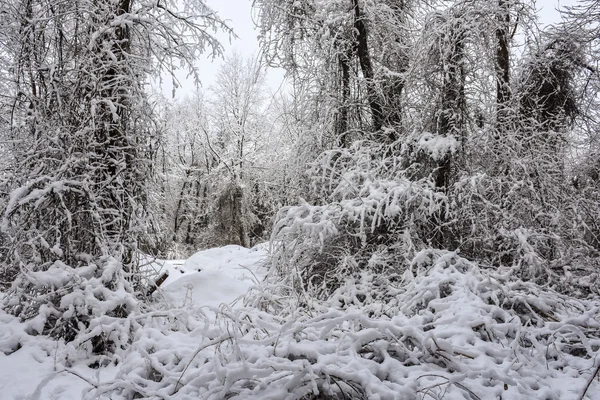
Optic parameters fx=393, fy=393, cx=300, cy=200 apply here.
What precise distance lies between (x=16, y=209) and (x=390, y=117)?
16.1 ft

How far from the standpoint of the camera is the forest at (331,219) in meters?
2.23

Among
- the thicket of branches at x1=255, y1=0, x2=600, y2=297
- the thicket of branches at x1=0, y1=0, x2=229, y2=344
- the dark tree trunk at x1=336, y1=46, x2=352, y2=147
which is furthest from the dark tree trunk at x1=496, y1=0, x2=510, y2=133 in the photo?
the thicket of branches at x1=0, y1=0, x2=229, y2=344

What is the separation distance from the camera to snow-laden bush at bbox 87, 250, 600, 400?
6.35ft

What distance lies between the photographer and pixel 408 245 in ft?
14.1

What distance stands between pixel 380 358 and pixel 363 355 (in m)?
0.13

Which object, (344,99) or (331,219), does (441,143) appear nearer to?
(331,219)

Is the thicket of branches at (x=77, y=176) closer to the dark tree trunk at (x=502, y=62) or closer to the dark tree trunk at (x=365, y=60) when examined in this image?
the dark tree trunk at (x=365, y=60)

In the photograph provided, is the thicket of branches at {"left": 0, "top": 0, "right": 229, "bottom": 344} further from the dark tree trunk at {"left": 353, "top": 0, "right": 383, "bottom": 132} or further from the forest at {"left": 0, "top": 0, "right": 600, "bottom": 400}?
the dark tree trunk at {"left": 353, "top": 0, "right": 383, "bottom": 132}

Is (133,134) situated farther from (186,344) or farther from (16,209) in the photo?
(186,344)

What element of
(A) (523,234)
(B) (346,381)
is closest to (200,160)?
(A) (523,234)

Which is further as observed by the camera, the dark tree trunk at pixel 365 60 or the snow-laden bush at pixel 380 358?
the dark tree trunk at pixel 365 60

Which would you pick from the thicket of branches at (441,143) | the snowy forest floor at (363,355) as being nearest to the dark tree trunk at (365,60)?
the thicket of branches at (441,143)

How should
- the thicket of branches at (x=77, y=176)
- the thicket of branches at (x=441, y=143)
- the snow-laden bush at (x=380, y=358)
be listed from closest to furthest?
the snow-laden bush at (x=380, y=358) → the thicket of branches at (x=77, y=176) → the thicket of branches at (x=441, y=143)

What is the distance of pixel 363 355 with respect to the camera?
7.73ft
